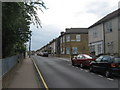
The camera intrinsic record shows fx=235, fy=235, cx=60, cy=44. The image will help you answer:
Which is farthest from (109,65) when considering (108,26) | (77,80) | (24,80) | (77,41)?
(77,41)

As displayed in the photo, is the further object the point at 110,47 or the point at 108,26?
the point at 108,26

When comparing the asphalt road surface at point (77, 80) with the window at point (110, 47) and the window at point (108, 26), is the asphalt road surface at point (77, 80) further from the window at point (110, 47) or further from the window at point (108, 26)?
the window at point (108, 26)

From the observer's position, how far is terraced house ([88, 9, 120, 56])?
98.8ft

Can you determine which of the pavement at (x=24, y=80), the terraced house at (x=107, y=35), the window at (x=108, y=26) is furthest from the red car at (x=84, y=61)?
the window at (x=108, y=26)

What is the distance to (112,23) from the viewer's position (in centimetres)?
A: 3159

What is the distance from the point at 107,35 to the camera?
33.4 m

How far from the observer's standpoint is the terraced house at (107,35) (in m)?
30.1

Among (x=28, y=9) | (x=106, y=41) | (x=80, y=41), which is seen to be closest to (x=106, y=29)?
(x=106, y=41)

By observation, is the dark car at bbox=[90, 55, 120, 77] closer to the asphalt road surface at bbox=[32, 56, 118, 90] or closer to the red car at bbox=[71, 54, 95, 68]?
the asphalt road surface at bbox=[32, 56, 118, 90]

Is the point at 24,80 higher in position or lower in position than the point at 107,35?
lower

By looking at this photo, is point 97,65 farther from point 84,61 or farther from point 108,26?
point 108,26

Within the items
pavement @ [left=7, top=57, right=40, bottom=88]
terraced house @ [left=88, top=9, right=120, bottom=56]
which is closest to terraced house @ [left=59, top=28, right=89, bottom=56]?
terraced house @ [left=88, top=9, right=120, bottom=56]

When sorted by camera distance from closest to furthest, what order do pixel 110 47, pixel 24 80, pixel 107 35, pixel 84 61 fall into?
1. pixel 24 80
2. pixel 84 61
3. pixel 110 47
4. pixel 107 35

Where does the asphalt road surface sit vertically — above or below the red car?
below
